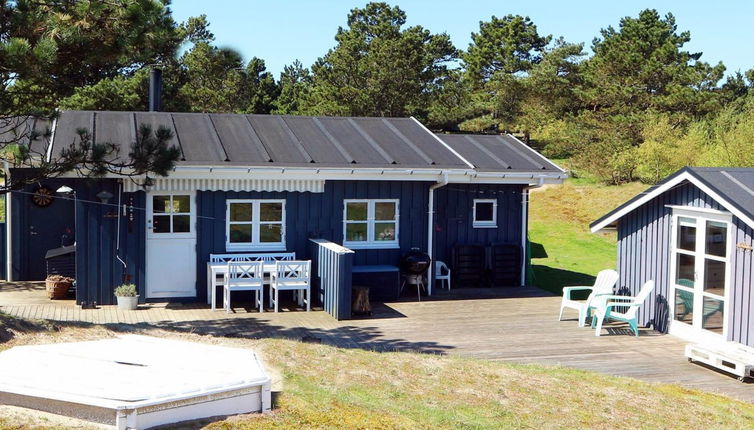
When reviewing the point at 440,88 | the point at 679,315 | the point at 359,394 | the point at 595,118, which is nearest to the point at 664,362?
the point at 679,315

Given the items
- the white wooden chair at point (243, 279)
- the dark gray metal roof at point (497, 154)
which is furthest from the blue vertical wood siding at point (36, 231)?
the dark gray metal roof at point (497, 154)

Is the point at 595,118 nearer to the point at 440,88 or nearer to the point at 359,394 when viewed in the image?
the point at 440,88

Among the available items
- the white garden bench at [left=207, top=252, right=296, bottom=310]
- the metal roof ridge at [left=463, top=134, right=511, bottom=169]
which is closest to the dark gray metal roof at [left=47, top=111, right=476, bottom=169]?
the metal roof ridge at [left=463, top=134, right=511, bottom=169]

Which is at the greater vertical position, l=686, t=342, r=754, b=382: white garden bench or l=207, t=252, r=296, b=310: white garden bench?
l=207, t=252, r=296, b=310: white garden bench

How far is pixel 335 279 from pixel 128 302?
11.8 ft

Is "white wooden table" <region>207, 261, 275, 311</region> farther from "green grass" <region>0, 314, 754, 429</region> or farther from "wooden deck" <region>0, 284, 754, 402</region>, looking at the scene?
"green grass" <region>0, 314, 754, 429</region>

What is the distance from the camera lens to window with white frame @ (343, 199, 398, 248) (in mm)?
15086

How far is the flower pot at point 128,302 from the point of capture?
13.1 metres

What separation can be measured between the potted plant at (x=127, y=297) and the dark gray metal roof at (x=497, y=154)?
714 cm

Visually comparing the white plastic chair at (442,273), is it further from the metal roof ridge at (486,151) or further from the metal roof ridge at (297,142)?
the metal roof ridge at (297,142)

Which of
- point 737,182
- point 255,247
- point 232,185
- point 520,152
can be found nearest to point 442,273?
point 520,152

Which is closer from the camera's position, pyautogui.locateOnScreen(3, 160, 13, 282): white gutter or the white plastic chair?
pyautogui.locateOnScreen(3, 160, 13, 282): white gutter

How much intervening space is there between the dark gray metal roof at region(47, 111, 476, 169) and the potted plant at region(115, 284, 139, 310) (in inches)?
93.7

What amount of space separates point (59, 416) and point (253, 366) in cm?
165
